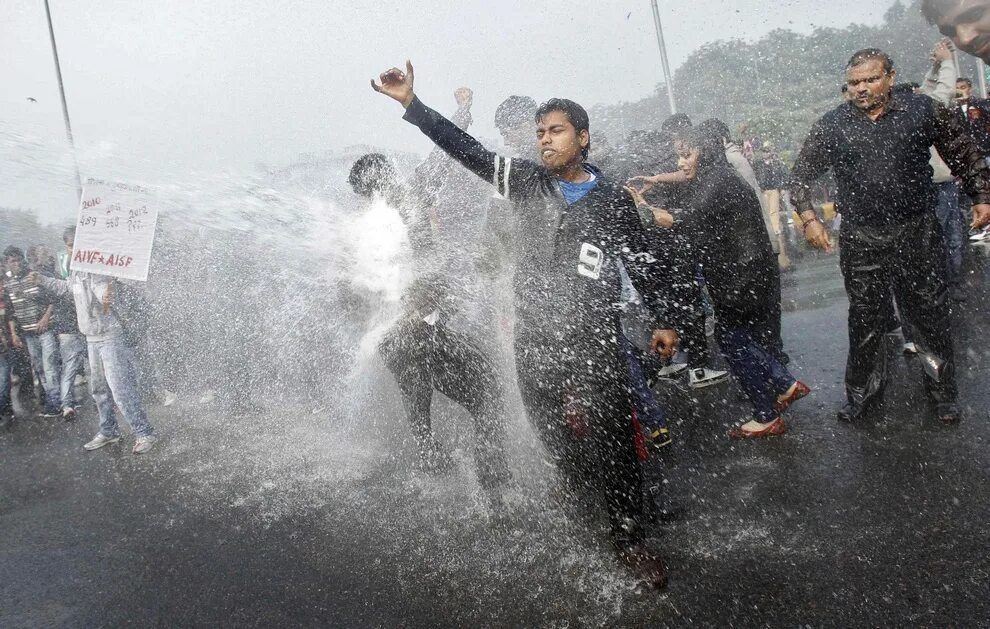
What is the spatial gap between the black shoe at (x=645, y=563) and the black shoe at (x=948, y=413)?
2053 millimetres

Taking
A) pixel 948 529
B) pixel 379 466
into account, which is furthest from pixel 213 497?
pixel 948 529

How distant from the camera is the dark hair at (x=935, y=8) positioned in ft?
7.26

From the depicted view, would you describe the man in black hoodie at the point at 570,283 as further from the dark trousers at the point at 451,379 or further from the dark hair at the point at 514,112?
the dark hair at the point at 514,112

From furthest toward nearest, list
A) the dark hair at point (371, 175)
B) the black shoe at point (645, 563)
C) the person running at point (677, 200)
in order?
the person running at point (677, 200) < the dark hair at point (371, 175) < the black shoe at point (645, 563)

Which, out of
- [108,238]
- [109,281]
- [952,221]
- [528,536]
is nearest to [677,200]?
[528,536]

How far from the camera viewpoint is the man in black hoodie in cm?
258

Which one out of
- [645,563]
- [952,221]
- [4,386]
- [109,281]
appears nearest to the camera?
[645,563]

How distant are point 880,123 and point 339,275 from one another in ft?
11.0

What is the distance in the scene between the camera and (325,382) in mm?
6691

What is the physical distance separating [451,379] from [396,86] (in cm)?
165

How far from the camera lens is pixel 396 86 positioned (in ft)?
8.95

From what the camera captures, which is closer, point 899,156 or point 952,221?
point 899,156

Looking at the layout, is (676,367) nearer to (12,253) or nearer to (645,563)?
(645,563)

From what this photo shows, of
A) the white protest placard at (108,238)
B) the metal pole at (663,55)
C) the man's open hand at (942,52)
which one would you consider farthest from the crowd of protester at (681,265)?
the metal pole at (663,55)
